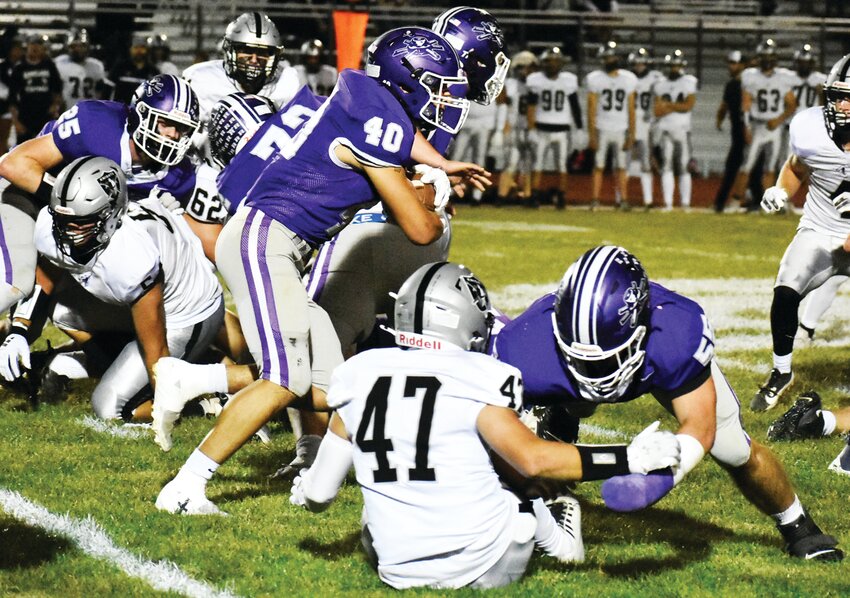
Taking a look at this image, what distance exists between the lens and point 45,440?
5.17 meters

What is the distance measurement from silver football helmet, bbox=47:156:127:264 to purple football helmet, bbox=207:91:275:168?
449mm

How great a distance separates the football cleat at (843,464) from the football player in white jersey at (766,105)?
1134 centimetres

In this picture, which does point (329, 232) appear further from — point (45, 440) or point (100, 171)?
point (45, 440)

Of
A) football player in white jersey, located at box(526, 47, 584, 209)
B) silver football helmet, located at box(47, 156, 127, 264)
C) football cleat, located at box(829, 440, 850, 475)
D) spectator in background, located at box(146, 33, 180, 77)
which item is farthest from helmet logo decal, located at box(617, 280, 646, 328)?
football player in white jersey, located at box(526, 47, 584, 209)

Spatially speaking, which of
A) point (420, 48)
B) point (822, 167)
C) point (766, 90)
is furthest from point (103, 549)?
point (766, 90)

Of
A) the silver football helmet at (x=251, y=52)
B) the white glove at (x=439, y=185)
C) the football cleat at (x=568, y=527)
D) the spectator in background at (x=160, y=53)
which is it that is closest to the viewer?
the football cleat at (x=568, y=527)

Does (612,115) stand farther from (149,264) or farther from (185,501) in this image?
(185,501)

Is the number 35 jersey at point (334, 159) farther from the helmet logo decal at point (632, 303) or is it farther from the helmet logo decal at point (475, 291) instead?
the helmet logo decal at point (632, 303)

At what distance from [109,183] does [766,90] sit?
12.3 metres

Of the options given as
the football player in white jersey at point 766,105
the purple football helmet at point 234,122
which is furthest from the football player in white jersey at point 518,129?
the purple football helmet at point 234,122

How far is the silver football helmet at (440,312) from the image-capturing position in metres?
3.26

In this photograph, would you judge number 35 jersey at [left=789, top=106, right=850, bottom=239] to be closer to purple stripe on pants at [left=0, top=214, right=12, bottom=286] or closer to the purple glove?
the purple glove

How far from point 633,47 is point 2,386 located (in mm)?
15139

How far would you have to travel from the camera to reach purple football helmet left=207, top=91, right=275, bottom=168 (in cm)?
511
